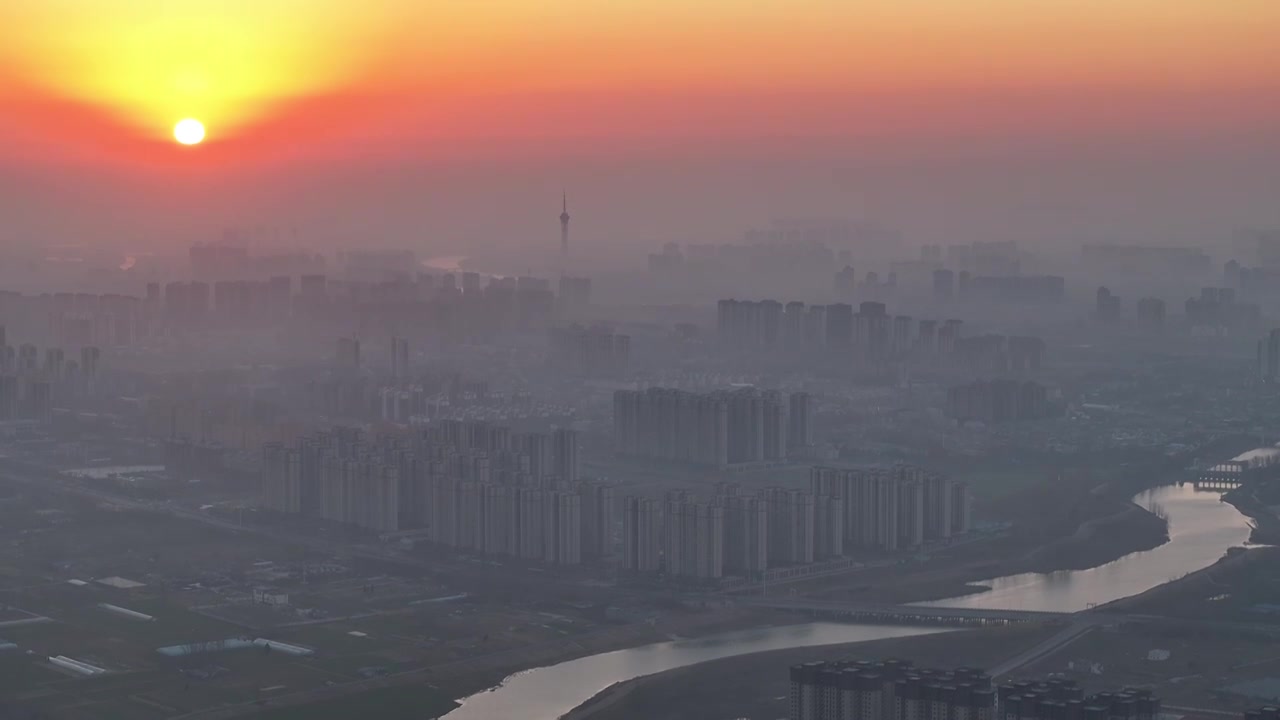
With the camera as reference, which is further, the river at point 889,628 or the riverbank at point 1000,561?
the riverbank at point 1000,561

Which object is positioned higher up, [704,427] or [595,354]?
[595,354]

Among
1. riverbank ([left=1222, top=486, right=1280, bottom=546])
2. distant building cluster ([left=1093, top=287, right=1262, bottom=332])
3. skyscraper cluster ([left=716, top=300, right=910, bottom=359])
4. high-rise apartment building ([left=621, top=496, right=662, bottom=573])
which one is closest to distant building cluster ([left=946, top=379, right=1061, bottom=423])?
skyscraper cluster ([left=716, top=300, right=910, bottom=359])

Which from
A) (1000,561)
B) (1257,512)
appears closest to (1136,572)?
(1000,561)

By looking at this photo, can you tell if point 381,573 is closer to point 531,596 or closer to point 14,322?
point 531,596

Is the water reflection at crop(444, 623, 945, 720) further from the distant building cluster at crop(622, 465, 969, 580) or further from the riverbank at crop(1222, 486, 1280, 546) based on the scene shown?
the riverbank at crop(1222, 486, 1280, 546)

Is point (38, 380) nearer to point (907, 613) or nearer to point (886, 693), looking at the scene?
point (907, 613)

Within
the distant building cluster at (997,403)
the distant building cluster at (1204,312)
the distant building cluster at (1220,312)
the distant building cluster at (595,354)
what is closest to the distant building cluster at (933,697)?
the distant building cluster at (997,403)

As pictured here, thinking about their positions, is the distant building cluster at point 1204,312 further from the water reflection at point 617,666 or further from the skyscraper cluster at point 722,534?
the water reflection at point 617,666
